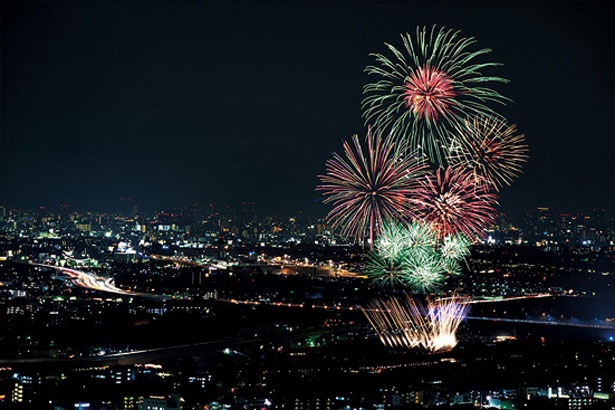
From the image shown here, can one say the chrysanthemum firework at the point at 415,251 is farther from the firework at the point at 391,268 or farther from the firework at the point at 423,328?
the firework at the point at 423,328

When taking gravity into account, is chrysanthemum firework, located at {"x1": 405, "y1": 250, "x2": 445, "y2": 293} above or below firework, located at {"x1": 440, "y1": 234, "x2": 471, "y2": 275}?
below

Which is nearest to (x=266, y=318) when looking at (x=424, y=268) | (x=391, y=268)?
(x=391, y=268)

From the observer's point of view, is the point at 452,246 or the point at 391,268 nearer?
the point at 452,246

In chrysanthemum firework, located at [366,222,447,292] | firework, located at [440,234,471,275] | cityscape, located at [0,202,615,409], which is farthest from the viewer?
cityscape, located at [0,202,615,409]

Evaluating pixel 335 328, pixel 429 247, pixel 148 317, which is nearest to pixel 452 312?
pixel 335 328

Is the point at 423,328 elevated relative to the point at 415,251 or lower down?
lower down

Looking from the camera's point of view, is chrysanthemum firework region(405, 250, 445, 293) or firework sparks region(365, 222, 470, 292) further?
chrysanthemum firework region(405, 250, 445, 293)

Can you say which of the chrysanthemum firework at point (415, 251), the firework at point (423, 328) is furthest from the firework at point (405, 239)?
the firework at point (423, 328)

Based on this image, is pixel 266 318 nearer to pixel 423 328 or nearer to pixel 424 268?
pixel 423 328

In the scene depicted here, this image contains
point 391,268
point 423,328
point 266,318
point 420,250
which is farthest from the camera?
point 266,318

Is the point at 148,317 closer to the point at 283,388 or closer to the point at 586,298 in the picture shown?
the point at 283,388

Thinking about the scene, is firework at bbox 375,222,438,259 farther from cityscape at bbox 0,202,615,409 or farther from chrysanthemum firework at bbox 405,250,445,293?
cityscape at bbox 0,202,615,409

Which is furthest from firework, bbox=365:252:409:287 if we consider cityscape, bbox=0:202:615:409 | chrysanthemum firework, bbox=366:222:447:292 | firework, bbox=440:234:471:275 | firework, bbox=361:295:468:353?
firework, bbox=361:295:468:353

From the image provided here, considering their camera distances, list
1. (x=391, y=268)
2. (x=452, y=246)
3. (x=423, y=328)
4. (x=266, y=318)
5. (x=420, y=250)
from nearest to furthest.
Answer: (x=452, y=246), (x=420, y=250), (x=391, y=268), (x=423, y=328), (x=266, y=318)
